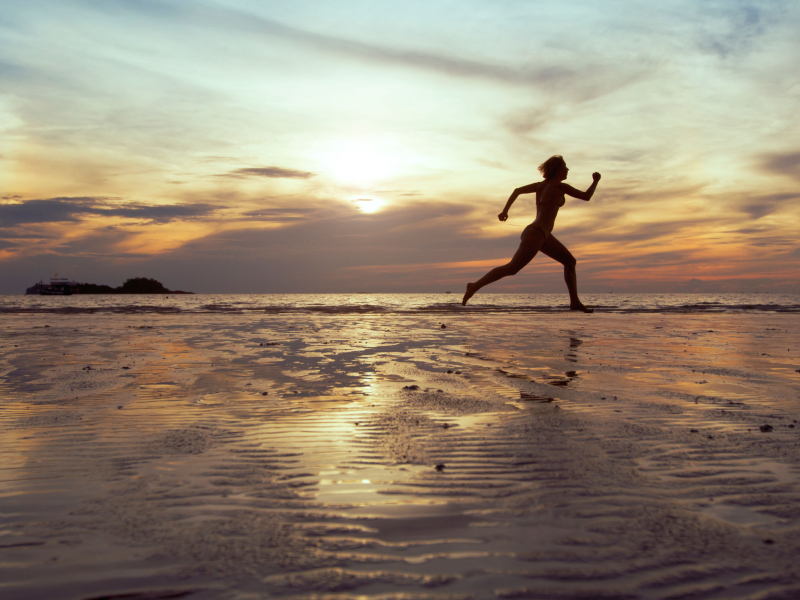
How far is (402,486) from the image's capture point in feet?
6.98

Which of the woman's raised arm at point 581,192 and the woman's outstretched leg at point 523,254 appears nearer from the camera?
the woman's raised arm at point 581,192

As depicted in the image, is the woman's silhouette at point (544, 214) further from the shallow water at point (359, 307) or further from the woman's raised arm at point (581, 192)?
Answer: the shallow water at point (359, 307)

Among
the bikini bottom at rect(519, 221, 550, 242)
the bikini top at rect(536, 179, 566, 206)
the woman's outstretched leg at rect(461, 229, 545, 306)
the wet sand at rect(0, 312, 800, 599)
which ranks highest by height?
the bikini top at rect(536, 179, 566, 206)

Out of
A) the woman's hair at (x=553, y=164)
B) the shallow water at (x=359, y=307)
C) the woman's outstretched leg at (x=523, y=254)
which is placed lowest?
the shallow water at (x=359, y=307)

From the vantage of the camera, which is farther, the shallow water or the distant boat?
the distant boat

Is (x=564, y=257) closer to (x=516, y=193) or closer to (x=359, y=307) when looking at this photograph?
(x=516, y=193)

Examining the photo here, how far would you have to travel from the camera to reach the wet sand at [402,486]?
1.49m

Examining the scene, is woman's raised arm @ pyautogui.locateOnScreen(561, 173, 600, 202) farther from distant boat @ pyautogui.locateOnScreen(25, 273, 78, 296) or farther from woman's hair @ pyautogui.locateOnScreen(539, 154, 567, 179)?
distant boat @ pyautogui.locateOnScreen(25, 273, 78, 296)

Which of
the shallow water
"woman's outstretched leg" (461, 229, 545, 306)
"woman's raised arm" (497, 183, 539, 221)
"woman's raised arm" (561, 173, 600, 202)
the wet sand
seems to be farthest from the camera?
the shallow water

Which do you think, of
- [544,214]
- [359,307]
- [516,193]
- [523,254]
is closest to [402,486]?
[523,254]

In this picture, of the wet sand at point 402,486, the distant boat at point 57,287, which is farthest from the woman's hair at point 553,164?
the distant boat at point 57,287

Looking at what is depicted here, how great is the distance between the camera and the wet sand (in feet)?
4.88

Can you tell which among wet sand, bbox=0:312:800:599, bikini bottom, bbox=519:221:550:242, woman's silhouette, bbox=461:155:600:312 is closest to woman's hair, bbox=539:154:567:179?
woman's silhouette, bbox=461:155:600:312

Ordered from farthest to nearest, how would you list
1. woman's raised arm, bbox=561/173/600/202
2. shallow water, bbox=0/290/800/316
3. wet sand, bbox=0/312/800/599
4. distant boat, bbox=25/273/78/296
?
distant boat, bbox=25/273/78/296 < shallow water, bbox=0/290/800/316 < woman's raised arm, bbox=561/173/600/202 < wet sand, bbox=0/312/800/599
